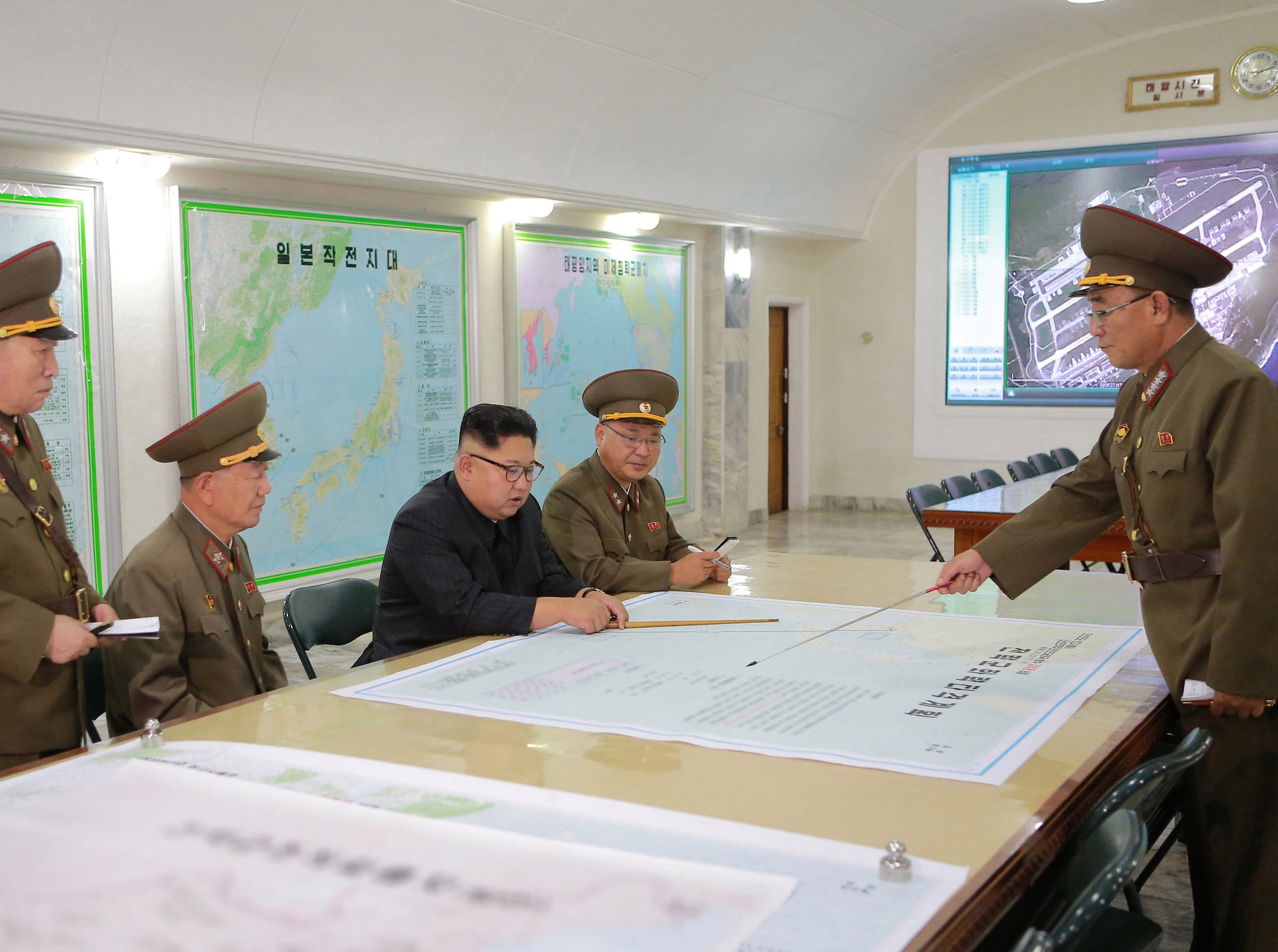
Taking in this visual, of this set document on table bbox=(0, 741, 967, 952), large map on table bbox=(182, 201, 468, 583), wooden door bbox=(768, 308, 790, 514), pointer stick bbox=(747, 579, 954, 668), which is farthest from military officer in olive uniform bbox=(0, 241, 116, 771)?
wooden door bbox=(768, 308, 790, 514)

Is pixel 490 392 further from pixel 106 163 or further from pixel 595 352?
pixel 106 163

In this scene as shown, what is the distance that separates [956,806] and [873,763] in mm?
196

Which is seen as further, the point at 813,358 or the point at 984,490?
the point at 813,358

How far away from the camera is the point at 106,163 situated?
558 cm

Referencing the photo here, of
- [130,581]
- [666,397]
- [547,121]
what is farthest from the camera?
[547,121]

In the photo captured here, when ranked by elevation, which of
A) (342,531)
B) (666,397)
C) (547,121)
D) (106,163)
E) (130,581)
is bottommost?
(342,531)

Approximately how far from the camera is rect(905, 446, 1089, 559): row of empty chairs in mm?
6195

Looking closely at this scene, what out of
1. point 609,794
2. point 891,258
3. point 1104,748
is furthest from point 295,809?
point 891,258

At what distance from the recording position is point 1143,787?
68.5 inches

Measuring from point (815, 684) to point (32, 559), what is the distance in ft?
5.66

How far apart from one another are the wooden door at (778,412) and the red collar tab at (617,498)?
831 centimetres

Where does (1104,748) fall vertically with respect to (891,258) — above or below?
below

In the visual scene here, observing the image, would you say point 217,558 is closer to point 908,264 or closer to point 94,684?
point 94,684

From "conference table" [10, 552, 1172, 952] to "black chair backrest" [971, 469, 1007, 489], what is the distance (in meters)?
4.60
